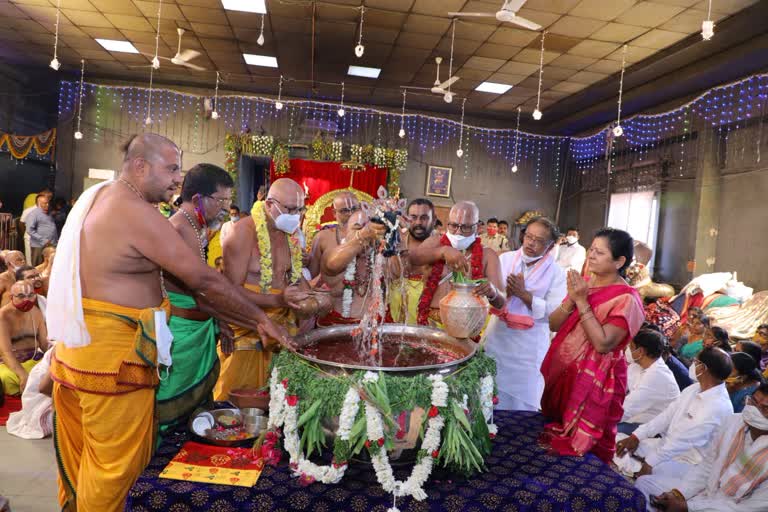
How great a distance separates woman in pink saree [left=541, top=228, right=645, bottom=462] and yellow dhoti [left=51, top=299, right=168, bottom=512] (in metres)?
1.71

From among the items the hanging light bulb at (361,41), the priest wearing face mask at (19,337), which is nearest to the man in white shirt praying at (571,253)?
the hanging light bulb at (361,41)

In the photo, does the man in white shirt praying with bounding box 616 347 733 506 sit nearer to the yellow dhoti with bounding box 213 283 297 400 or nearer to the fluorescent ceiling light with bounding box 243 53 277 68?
the yellow dhoti with bounding box 213 283 297 400

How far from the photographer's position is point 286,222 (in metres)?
3.24

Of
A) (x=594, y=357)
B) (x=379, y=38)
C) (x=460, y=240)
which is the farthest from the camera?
(x=379, y=38)

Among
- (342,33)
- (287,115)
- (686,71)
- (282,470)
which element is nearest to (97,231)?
(282,470)

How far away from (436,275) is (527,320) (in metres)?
0.68

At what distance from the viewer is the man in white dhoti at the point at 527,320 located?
3.46m

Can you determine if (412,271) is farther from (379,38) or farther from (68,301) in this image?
(379,38)

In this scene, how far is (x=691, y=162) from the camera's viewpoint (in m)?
9.66

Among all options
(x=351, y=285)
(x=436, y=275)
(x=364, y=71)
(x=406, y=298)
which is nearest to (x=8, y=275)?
(x=351, y=285)

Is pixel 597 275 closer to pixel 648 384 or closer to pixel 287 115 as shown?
pixel 648 384

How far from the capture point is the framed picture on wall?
13734 mm

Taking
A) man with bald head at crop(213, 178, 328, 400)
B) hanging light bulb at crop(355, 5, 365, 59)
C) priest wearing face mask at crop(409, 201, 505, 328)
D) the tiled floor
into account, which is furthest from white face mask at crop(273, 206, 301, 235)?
hanging light bulb at crop(355, 5, 365, 59)

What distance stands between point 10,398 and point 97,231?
3581 millimetres
